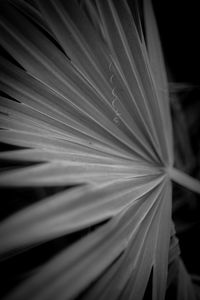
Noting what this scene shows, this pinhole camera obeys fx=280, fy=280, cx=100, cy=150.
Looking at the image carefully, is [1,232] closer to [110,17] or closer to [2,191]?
[110,17]

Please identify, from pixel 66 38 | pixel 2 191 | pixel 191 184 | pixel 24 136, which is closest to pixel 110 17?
pixel 66 38

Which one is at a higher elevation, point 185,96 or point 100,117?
point 185,96

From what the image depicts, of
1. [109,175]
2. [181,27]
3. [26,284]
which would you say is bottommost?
[26,284]

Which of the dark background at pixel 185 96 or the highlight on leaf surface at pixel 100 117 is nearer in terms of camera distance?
the highlight on leaf surface at pixel 100 117

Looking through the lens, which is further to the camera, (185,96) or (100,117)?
(185,96)

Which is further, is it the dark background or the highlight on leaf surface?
the dark background

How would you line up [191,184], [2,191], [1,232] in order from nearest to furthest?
[1,232] → [191,184] → [2,191]

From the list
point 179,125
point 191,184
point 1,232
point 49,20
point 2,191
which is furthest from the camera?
point 179,125

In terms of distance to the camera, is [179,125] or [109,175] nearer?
[109,175]
